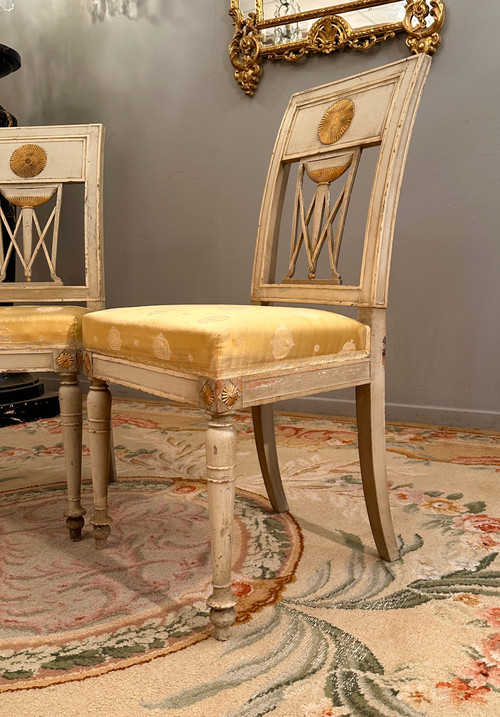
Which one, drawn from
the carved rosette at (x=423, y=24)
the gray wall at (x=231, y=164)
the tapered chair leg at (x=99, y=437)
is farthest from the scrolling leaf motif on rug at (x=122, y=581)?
the carved rosette at (x=423, y=24)

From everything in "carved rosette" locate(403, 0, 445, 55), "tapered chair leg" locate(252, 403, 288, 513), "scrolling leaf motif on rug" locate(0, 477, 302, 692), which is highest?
"carved rosette" locate(403, 0, 445, 55)

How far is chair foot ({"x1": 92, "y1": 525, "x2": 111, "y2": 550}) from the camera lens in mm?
1422

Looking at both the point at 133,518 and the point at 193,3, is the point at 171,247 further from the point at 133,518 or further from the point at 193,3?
the point at 133,518

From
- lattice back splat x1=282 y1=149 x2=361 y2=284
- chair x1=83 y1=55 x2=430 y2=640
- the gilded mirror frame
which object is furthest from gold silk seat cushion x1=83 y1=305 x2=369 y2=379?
the gilded mirror frame

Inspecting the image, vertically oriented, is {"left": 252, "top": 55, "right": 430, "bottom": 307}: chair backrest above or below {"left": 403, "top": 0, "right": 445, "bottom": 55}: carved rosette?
below

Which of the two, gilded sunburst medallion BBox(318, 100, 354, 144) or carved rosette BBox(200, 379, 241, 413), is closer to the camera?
carved rosette BBox(200, 379, 241, 413)

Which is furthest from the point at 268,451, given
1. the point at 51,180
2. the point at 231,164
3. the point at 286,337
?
the point at 231,164

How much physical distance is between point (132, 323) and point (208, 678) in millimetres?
603

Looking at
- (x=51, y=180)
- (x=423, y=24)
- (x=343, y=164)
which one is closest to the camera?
(x=343, y=164)

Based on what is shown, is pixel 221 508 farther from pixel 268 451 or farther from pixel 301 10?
pixel 301 10

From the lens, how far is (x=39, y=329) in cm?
140

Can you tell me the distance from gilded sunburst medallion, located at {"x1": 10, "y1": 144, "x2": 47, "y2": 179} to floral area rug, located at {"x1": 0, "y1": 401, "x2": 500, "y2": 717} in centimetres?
90

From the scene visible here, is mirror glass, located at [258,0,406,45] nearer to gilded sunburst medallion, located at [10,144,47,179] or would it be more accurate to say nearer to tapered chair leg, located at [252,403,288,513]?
gilded sunburst medallion, located at [10,144,47,179]

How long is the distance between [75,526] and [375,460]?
70cm
